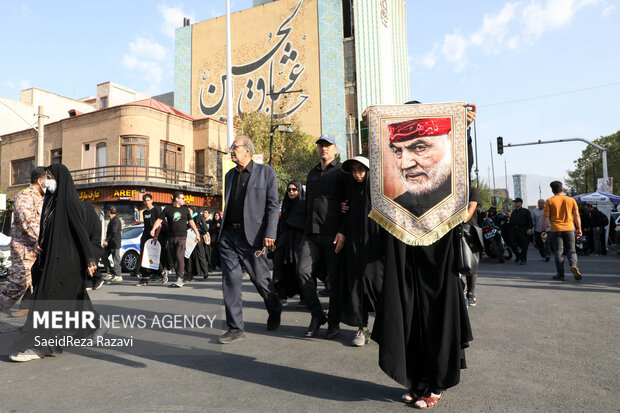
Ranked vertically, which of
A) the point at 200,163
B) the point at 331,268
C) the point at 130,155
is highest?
the point at 200,163

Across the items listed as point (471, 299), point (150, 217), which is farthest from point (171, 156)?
point (471, 299)

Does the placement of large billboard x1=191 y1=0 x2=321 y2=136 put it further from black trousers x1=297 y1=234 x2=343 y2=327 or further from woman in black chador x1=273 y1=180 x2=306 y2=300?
black trousers x1=297 y1=234 x2=343 y2=327

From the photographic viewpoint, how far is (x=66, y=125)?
31438 millimetres

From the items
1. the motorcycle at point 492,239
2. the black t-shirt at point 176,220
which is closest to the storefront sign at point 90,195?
the black t-shirt at point 176,220

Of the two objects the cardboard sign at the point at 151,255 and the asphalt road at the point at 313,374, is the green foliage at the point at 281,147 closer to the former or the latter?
the cardboard sign at the point at 151,255

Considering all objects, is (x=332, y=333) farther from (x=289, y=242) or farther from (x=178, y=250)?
(x=178, y=250)

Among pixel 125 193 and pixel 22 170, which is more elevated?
pixel 22 170

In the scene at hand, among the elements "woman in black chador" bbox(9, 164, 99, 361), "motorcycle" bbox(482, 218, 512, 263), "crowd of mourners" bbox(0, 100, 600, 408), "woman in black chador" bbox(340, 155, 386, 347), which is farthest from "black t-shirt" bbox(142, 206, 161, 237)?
"motorcycle" bbox(482, 218, 512, 263)

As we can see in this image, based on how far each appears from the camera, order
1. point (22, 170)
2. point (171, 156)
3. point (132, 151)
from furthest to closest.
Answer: point (22, 170) → point (171, 156) → point (132, 151)

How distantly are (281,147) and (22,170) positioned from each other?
20.2 m

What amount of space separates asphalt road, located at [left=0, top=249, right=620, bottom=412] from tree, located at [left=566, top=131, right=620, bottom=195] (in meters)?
49.4

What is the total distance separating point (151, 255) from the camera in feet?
33.2

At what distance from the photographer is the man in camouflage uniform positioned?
6059 mm

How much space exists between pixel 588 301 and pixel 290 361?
16.4 feet
